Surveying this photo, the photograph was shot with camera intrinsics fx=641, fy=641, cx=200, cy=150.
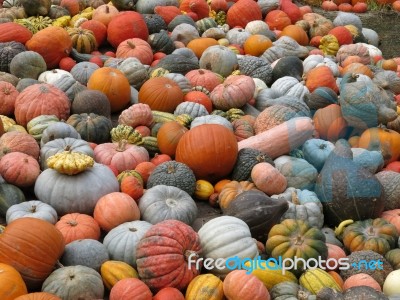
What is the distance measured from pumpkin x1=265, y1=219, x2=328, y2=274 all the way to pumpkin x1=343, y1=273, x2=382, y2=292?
0.27 meters

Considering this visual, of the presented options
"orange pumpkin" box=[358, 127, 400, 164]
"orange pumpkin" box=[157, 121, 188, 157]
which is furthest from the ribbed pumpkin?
"orange pumpkin" box=[358, 127, 400, 164]

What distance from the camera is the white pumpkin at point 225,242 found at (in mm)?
4609

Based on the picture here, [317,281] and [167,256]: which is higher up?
[167,256]

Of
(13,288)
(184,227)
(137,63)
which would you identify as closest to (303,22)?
(137,63)

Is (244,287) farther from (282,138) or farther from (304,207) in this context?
(282,138)

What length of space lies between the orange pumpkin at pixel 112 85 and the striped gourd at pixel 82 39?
4.22ft

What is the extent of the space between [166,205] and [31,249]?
50.1 inches

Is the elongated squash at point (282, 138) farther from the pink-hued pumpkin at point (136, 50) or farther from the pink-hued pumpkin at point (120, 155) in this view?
the pink-hued pumpkin at point (136, 50)

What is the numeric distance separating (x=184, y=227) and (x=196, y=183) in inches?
50.9

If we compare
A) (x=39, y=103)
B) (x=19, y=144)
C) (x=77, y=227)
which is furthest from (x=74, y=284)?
(x=39, y=103)

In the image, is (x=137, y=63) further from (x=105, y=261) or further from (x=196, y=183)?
(x=105, y=261)

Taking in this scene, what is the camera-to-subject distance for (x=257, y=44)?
8.73 m

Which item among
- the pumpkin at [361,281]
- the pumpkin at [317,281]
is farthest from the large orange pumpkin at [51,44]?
the pumpkin at [361,281]

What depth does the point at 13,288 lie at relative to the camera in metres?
4.05
